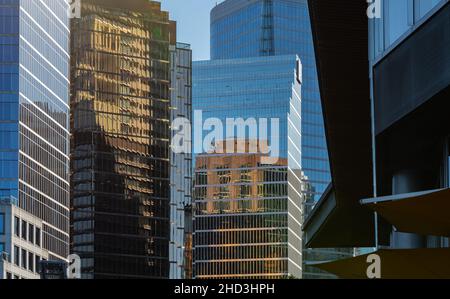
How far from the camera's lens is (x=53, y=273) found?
437 ft

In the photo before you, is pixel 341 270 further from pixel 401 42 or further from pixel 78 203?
pixel 78 203

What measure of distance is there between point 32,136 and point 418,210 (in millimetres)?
140377

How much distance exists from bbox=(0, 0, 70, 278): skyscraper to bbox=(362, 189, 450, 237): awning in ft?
389

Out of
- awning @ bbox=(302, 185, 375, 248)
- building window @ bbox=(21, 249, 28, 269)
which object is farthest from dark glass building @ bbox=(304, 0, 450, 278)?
building window @ bbox=(21, 249, 28, 269)

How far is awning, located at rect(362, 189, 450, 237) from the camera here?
492 inches

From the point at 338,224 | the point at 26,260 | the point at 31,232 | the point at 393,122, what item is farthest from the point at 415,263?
the point at 31,232

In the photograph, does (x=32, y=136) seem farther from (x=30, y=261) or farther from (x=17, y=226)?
(x=17, y=226)

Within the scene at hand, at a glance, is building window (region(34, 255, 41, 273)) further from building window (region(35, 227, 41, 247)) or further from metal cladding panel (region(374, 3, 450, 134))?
metal cladding panel (region(374, 3, 450, 134))

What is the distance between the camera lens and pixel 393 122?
76.9 feet

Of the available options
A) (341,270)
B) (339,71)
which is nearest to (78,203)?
(339,71)

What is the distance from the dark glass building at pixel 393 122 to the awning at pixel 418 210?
0.7 inches

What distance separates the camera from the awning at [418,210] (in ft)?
41.0
